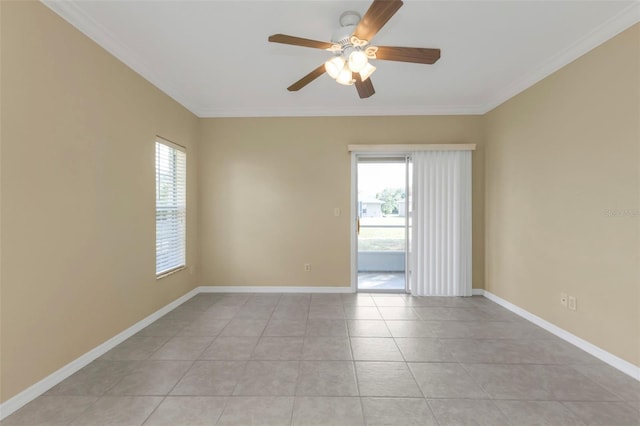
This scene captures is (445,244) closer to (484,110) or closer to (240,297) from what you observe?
(484,110)

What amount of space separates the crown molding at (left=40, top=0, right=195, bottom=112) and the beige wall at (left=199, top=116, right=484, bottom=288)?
1099mm

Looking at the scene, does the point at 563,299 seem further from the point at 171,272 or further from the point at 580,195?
the point at 171,272

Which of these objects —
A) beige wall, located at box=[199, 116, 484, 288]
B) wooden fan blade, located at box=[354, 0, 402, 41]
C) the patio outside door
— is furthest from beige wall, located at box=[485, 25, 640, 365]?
wooden fan blade, located at box=[354, 0, 402, 41]

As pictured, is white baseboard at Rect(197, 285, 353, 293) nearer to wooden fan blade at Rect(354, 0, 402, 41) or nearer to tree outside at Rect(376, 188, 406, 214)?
Result: tree outside at Rect(376, 188, 406, 214)

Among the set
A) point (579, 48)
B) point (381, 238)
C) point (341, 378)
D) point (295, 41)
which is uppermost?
point (579, 48)

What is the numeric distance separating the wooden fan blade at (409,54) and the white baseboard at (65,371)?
3.30 m

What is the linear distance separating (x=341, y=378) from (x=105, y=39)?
11.2ft

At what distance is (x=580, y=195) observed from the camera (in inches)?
101

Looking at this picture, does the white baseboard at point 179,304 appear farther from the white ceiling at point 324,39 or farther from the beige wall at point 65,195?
the white ceiling at point 324,39

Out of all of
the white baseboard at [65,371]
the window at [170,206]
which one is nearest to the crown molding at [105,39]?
the window at [170,206]

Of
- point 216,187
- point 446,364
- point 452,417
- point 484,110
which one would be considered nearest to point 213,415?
point 452,417

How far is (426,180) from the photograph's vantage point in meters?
4.09

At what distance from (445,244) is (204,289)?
369 centimetres

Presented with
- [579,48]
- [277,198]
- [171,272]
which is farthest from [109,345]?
[579,48]
